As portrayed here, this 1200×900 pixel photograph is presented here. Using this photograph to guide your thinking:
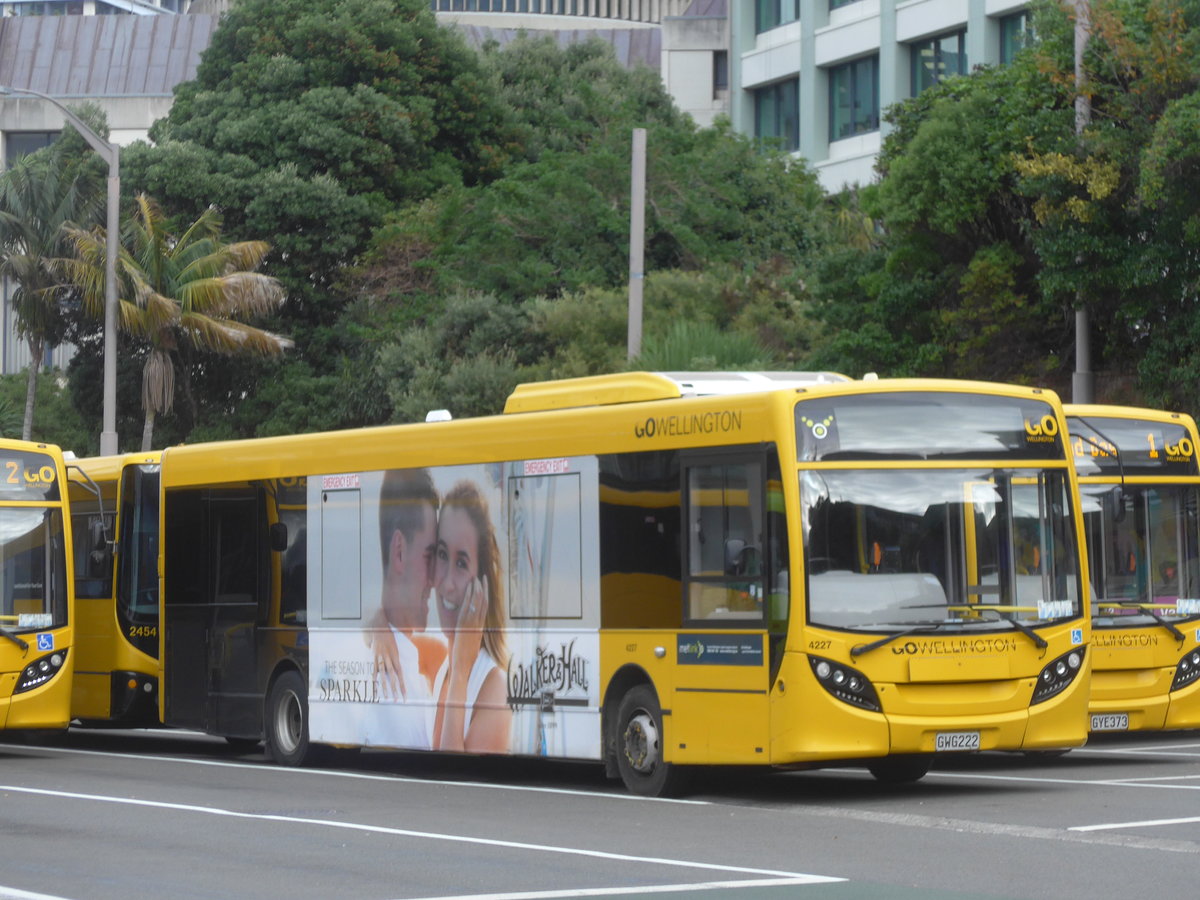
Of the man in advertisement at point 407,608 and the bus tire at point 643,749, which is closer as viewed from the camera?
the bus tire at point 643,749

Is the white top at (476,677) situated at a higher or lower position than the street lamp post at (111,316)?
lower

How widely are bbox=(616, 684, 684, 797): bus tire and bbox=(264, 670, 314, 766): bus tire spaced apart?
4.60m

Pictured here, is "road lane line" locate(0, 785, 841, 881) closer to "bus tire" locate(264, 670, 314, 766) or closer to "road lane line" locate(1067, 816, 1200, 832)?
"road lane line" locate(1067, 816, 1200, 832)

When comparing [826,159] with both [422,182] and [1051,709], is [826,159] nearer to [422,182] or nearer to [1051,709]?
[422,182]

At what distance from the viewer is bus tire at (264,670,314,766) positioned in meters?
18.9

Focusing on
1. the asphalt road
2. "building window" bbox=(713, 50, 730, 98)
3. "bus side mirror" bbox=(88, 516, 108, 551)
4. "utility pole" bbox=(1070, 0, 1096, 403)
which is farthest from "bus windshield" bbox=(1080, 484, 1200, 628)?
"building window" bbox=(713, 50, 730, 98)

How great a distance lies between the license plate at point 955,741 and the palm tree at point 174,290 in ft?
103

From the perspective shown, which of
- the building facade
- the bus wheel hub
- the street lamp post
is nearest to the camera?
the bus wheel hub

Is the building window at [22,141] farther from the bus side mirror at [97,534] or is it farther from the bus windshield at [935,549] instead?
the bus windshield at [935,549]

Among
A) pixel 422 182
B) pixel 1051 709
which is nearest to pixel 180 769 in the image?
pixel 1051 709

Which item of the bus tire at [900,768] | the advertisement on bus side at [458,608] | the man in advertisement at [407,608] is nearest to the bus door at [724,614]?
the advertisement on bus side at [458,608]

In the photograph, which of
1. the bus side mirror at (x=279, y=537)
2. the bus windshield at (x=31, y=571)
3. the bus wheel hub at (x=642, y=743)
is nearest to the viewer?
the bus wheel hub at (x=642, y=743)

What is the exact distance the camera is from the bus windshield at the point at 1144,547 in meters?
17.8

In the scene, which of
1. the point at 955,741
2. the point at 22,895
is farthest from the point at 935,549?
the point at 22,895
